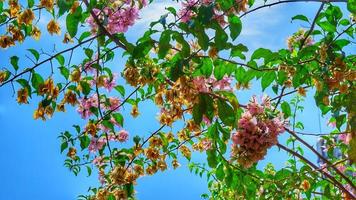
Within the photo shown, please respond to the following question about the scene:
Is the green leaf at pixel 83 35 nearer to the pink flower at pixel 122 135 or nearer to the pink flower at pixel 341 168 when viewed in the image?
the pink flower at pixel 122 135

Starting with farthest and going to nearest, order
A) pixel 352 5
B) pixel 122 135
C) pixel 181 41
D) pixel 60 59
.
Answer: pixel 122 135 → pixel 60 59 → pixel 352 5 → pixel 181 41

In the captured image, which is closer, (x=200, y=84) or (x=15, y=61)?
(x=200, y=84)

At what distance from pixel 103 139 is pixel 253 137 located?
1.41 m

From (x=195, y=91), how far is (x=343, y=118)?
0.97m

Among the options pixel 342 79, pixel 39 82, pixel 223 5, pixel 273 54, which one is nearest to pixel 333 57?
pixel 342 79

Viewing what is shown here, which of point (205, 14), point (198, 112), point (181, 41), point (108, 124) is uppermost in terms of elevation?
point (108, 124)

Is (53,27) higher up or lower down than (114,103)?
higher up

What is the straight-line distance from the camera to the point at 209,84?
2223 mm

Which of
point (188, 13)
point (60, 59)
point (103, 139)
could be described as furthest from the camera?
point (103, 139)

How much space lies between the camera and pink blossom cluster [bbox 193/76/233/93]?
1.89 metres

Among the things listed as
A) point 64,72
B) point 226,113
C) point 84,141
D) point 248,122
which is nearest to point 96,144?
point 84,141

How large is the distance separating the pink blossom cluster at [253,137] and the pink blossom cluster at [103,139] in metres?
1.25

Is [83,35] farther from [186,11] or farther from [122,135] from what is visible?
[122,135]

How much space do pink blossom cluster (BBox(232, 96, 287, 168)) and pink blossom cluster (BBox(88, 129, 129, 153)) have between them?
125cm
